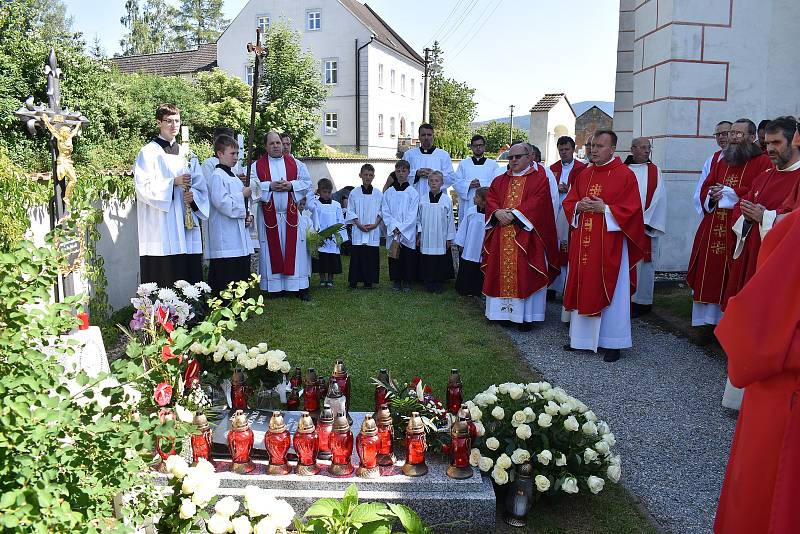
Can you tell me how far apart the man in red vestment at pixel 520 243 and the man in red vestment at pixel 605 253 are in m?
0.87

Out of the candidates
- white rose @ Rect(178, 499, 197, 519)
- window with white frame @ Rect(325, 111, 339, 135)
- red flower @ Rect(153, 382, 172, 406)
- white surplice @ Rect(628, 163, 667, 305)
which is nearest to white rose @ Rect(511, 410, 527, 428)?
red flower @ Rect(153, 382, 172, 406)

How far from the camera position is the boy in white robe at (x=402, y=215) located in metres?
10.3

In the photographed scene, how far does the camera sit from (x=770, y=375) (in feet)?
7.48

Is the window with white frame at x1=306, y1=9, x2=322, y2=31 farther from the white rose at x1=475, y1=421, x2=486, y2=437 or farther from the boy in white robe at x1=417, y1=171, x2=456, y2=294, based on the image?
the white rose at x1=475, y1=421, x2=486, y2=437

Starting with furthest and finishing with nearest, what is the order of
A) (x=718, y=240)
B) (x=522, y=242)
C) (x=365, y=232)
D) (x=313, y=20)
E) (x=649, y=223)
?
1. (x=313, y=20)
2. (x=365, y=232)
3. (x=649, y=223)
4. (x=522, y=242)
5. (x=718, y=240)

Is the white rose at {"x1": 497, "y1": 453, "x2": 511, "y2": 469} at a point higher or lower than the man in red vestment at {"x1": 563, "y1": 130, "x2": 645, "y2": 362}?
lower

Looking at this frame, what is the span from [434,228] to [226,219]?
133 inches

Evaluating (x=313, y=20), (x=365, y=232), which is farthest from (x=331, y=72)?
(x=365, y=232)

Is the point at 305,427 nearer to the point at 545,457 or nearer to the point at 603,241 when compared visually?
the point at 545,457

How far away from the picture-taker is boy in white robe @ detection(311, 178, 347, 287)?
10664mm

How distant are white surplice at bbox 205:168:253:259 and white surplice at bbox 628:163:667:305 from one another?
15.2ft

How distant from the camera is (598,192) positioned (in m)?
6.96

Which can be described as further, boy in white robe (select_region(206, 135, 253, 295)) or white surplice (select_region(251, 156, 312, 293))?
white surplice (select_region(251, 156, 312, 293))

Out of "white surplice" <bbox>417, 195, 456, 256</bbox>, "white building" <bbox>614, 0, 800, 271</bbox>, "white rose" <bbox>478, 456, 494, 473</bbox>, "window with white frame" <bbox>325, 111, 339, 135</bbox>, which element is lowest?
"white rose" <bbox>478, 456, 494, 473</bbox>
